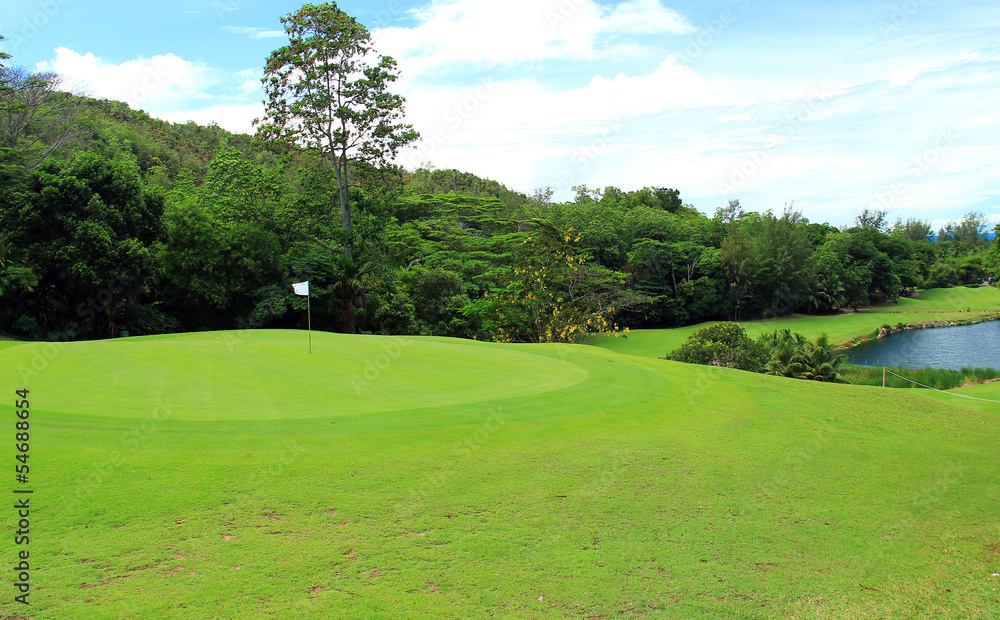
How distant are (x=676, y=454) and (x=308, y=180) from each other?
3644cm

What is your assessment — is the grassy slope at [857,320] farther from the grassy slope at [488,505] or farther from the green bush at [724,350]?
the grassy slope at [488,505]

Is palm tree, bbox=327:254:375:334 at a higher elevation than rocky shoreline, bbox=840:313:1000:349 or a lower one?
higher

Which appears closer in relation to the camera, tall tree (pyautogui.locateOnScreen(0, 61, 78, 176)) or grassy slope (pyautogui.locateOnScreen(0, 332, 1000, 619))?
grassy slope (pyautogui.locateOnScreen(0, 332, 1000, 619))

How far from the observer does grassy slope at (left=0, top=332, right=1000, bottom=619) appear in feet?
14.7

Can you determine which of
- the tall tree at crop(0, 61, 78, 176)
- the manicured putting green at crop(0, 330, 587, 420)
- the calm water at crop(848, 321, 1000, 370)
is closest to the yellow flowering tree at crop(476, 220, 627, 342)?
the calm water at crop(848, 321, 1000, 370)

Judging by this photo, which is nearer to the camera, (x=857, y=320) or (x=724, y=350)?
(x=724, y=350)

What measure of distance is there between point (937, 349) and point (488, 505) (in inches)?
1944

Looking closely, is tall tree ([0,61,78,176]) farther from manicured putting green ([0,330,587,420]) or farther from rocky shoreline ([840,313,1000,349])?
rocky shoreline ([840,313,1000,349])

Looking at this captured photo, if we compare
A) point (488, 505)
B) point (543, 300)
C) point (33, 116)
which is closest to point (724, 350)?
point (543, 300)

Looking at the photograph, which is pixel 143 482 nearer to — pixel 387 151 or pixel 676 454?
pixel 676 454

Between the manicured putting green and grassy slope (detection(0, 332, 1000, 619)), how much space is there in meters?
0.10

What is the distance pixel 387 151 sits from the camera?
39.3 m

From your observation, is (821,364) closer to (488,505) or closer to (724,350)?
(724,350)

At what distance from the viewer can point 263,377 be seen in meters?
11.1
